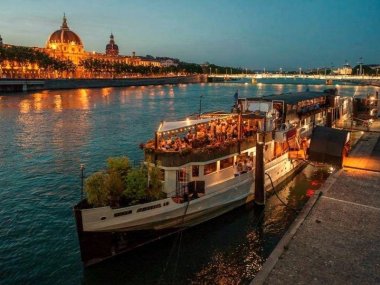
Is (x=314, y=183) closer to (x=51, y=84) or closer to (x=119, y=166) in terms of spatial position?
(x=119, y=166)

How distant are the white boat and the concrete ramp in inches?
80.5

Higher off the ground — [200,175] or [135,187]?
[135,187]

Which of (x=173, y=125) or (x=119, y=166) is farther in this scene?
(x=173, y=125)

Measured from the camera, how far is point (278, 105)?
3181 cm

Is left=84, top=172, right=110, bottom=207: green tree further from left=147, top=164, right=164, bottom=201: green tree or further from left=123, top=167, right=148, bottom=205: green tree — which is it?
left=147, top=164, right=164, bottom=201: green tree

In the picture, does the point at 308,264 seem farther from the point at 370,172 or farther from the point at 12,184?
the point at 12,184

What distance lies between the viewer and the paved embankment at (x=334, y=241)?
543 inches

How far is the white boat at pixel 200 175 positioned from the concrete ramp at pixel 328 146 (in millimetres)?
2045

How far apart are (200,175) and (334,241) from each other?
7.99 metres

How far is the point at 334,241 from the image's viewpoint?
54.0ft

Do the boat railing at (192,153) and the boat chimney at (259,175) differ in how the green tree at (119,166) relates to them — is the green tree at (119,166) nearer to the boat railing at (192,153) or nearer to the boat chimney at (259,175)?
the boat railing at (192,153)

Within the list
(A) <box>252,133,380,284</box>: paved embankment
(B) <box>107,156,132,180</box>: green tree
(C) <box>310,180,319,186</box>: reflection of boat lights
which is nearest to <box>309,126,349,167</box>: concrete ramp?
(C) <box>310,180,319,186</box>: reflection of boat lights

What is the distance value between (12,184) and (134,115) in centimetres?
4823

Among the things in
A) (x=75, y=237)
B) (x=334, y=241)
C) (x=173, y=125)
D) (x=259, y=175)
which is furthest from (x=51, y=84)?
(x=334, y=241)
